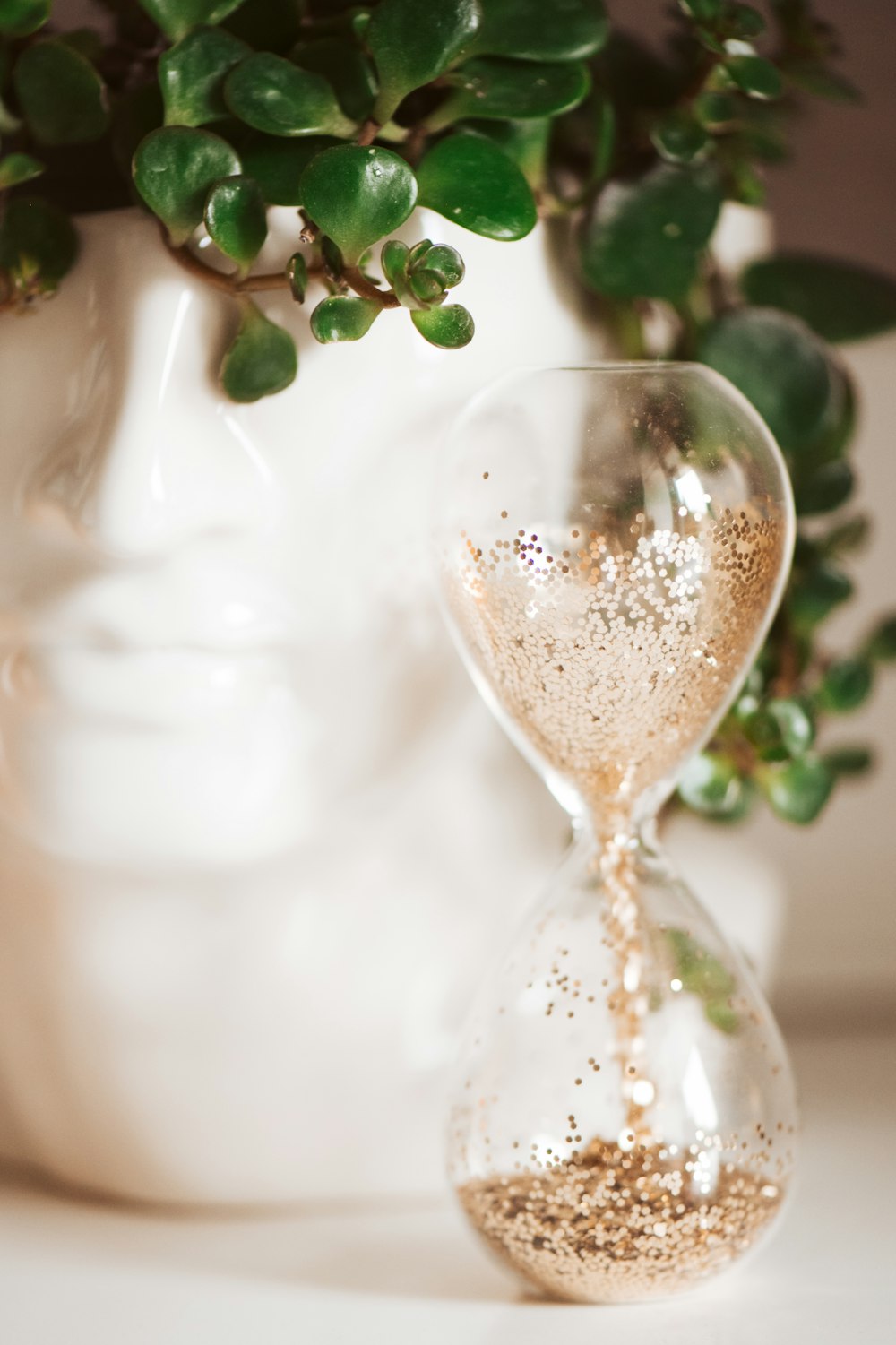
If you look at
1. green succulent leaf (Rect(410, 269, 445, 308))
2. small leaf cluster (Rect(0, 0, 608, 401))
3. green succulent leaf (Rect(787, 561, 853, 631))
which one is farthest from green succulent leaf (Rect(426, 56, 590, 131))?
green succulent leaf (Rect(787, 561, 853, 631))

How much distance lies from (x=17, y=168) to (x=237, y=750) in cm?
19

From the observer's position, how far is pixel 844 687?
63cm

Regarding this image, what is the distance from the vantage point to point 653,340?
1.85ft

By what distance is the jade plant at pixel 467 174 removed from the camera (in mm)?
436

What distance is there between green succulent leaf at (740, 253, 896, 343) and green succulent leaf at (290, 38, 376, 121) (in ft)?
0.73

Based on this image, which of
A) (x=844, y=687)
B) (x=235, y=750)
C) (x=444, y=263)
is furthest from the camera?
(x=844, y=687)

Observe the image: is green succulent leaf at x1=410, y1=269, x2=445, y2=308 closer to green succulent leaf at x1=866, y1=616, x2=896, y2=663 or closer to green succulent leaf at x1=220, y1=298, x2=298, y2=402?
green succulent leaf at x1=220, y1=298, x2=298, y2=402

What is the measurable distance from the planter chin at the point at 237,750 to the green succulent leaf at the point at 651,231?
18mm

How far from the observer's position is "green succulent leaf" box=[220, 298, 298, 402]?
0.46 metres

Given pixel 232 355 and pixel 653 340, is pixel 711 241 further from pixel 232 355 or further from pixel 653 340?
pixel 232 355

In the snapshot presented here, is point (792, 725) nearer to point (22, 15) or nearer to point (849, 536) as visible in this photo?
point (849, 536)

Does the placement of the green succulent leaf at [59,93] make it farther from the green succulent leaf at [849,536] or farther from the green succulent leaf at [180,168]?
the green succulent leaf at [849,536]

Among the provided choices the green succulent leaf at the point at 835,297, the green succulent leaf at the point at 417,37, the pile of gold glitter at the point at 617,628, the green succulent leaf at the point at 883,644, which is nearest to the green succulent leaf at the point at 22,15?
the green succulent leaf at the point at 417,37

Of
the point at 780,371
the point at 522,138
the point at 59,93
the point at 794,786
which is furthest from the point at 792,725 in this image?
the point at 59,93
